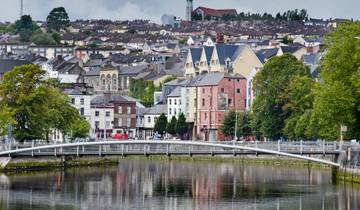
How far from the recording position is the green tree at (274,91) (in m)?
119

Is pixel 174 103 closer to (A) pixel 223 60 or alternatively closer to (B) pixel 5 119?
(A) pixel 223 60

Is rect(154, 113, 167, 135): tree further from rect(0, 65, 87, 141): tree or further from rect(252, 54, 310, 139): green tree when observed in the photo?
rect(0, 65, 87, 141): tree

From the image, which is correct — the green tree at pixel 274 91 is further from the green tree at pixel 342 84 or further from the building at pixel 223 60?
the building at pixel 223 60

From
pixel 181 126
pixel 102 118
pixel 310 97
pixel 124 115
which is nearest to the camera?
pixel 310 97

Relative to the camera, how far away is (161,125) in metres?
153

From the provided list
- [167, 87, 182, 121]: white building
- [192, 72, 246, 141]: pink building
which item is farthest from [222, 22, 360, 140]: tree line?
[167, 87, 182, 121]: white building

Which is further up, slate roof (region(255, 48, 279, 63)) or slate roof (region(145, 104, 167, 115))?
slate roof (region(255, 48, 279, 63))

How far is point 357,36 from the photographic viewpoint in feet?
307

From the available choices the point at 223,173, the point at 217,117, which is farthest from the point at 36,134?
the point at 217,117

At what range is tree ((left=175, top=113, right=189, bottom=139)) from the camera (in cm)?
15062

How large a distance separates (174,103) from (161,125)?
7.12m

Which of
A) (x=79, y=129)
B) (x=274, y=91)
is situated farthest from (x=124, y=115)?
(x=274, y=91)

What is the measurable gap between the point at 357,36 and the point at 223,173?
1453cm

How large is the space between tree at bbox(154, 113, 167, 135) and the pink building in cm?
382
